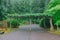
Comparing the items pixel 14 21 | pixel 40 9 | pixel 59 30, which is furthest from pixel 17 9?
pixel 59 30

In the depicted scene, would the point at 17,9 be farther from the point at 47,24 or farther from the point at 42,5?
the point at 47,24

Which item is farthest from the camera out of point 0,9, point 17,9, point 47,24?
point 17,9

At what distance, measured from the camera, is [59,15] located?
88.8 ft

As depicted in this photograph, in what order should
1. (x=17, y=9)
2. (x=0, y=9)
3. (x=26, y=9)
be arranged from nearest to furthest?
1. (x=0, y=9)
2. (x=17, y=9)
3. (x=26, y=9)

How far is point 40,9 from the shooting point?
56625 millimetres

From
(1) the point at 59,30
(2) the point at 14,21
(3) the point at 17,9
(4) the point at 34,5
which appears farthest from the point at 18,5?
(1) the point at 59,30

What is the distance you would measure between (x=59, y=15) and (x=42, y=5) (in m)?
30.9

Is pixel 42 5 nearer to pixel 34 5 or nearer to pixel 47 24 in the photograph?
pixel 34 5

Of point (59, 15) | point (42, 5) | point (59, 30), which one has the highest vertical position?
point (42, 5)

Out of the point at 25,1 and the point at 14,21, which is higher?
the point at 25,1

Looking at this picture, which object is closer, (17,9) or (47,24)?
(47,24)

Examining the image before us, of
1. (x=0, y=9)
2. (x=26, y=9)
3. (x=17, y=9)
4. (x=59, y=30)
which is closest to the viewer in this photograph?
(x=59, y=30)

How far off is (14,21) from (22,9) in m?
17.4

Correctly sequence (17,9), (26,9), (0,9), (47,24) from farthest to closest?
(26,9) → (17,9) → (47,24) → (0,9)
